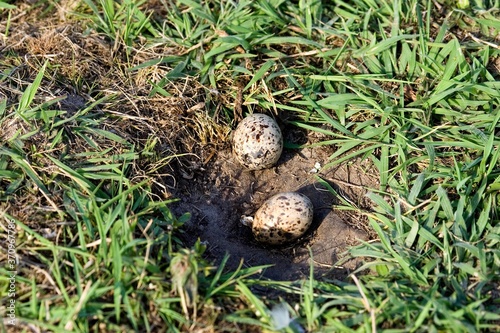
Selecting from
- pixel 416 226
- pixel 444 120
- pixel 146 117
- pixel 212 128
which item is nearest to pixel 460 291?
pixel 416 226

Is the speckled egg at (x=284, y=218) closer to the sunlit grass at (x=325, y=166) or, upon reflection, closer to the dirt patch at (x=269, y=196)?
the dirt patch at (x=269, y=196)

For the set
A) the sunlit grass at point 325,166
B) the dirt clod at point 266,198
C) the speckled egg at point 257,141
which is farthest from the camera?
the speckled egg at point 257,141

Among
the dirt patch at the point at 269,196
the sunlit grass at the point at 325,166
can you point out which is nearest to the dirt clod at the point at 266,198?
the dirt patch at the point at 269,196

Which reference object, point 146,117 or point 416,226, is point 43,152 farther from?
point 416,226

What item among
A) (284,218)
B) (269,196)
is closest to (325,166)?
(269,196)

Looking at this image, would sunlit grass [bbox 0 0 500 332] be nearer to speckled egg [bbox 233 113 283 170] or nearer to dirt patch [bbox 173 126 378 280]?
dirt patch [bbox 173 126 378 280]

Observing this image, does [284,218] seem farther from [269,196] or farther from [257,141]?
[257,141]
